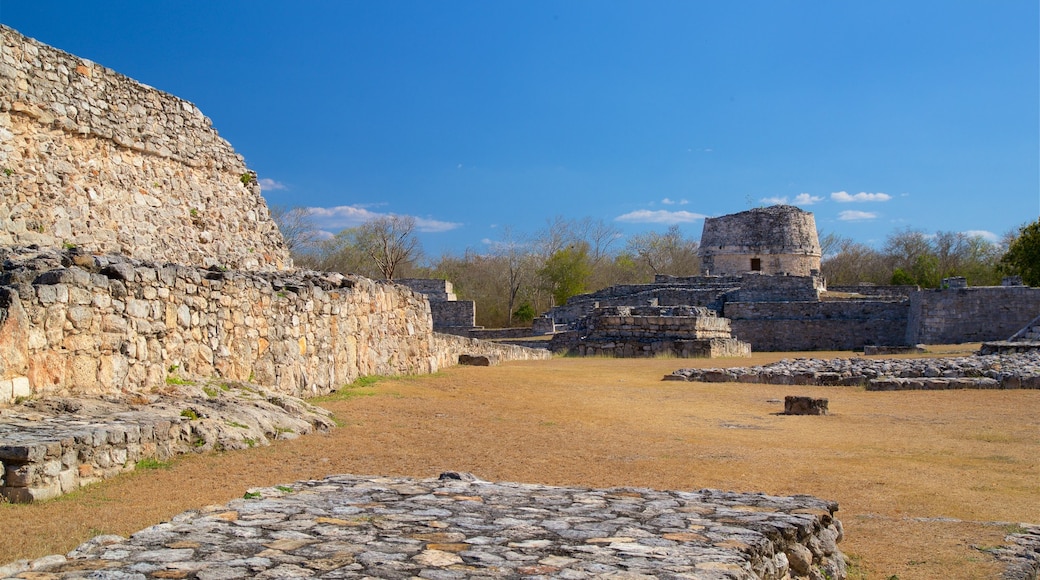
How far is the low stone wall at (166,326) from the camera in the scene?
675 centimetres

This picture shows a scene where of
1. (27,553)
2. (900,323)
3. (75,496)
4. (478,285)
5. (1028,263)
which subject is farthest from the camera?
(478,285)

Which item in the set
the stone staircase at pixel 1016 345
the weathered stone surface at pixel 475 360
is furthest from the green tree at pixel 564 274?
the weathered stone surface at pixel 475 360

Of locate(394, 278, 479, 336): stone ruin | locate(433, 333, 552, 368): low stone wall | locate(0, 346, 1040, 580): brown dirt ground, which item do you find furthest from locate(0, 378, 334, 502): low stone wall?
locate(394, 278, 479, 336): stone ruin

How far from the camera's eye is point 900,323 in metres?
29.5

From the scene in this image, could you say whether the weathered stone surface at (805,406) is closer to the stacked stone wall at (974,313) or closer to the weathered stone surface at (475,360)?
the weathered stone surface at (475,360)

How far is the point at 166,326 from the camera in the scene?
8.22 m

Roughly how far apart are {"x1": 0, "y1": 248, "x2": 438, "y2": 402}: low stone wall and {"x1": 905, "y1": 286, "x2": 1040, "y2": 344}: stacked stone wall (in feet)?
64.7

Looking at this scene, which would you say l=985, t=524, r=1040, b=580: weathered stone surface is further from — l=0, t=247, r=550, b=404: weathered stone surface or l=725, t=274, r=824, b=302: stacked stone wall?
l=725, t=274, r=824, b=302: stacked stone wall

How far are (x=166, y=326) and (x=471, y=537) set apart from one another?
5652 mm

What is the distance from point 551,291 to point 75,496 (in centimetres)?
4487

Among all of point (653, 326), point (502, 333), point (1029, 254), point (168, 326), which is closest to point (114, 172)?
point (168, 326)

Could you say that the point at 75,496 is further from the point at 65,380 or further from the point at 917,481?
the point at 917,481

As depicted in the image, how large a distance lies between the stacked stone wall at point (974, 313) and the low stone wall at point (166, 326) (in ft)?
64.7

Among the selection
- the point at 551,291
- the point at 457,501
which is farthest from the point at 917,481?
the point at 551,291
